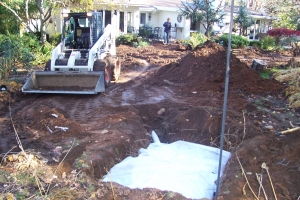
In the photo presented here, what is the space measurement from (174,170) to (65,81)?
6132 millimetres

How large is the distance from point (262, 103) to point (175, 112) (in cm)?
289

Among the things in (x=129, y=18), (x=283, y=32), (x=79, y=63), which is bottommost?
(x=79, y=63)

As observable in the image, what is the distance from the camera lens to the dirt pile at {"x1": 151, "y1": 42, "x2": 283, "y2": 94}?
11.0m

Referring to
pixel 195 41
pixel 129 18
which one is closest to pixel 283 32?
pixel 195 41

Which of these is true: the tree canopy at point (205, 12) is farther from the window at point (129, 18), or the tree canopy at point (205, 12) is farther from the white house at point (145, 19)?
the window at point (129, 18)

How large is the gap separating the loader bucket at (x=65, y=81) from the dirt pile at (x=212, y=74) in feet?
10.7

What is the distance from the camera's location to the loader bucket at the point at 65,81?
1009cm

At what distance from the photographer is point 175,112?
8297mm

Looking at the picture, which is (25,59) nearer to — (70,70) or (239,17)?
(70,70)

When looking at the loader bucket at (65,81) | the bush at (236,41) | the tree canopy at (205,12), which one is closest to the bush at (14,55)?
the loader bucket at (65,81)

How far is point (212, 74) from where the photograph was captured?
11.8 meters

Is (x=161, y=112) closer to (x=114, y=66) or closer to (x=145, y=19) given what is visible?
(x=114, y=66)

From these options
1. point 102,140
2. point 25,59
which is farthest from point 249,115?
point 25,59

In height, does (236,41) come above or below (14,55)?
above
